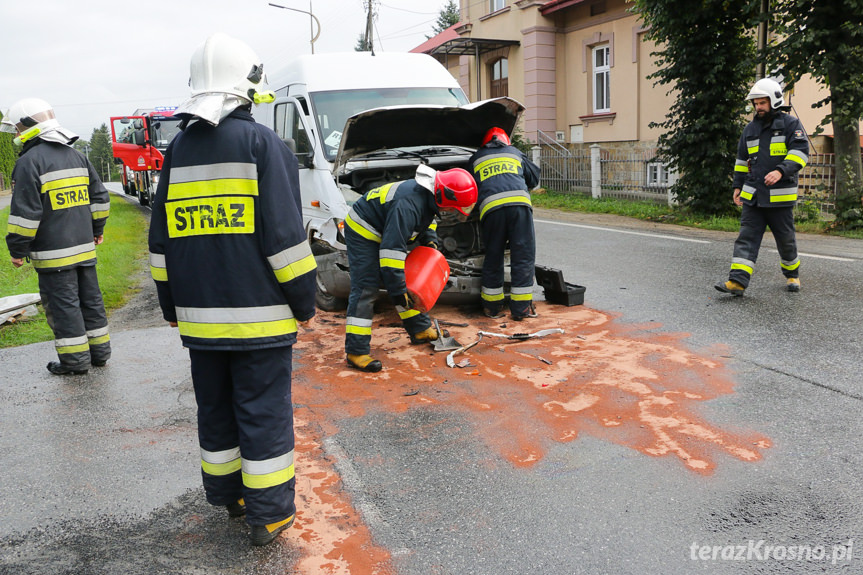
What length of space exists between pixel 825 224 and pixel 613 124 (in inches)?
403

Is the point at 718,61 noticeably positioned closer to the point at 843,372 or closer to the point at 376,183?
the point at 376,183

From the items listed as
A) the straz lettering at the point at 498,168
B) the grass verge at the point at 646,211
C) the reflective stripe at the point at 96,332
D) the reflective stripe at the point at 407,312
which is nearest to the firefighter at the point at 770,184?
the straz lettering at the point at 498,168

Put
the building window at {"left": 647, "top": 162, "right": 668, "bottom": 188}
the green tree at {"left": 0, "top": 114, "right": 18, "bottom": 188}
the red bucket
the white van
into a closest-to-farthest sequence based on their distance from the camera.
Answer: the red bucket
the white van
the building window at {"left": 647, "top": 162, "right": 668, "bottom": 188}
the green tree at {"left": 0, "top": 114, "right": 18, "bottom": 188}

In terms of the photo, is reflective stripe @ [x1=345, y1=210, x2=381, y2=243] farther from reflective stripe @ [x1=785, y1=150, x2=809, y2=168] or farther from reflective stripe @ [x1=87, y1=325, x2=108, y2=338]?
reflective stripe @ [x1=785, y1=150, x2=809, y2=168]

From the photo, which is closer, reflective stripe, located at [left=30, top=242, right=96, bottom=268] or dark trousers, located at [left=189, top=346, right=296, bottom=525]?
dark trousers, located at [left=189, top=346, right=296, bottom=525]

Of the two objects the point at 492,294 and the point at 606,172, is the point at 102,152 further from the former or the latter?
the point at 492,294

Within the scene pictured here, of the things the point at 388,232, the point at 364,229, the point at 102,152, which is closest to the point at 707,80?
the point at 364,229

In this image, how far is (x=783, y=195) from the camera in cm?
706

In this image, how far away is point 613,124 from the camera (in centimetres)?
2134

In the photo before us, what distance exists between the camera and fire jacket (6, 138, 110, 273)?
17.3ft

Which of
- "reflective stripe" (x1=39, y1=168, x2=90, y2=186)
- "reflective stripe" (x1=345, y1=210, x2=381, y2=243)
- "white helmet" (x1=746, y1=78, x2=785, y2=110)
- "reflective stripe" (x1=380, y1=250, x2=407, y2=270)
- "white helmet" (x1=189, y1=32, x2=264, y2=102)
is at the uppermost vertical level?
"white helmet" (x1=746, y1=78, x2=785, y2=110)

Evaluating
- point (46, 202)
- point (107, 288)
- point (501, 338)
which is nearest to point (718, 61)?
point (501, 338)

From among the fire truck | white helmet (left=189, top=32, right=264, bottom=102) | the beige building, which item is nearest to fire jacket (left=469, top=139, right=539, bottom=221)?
white helmet (left=189, top=32, right=264, bottom=102)

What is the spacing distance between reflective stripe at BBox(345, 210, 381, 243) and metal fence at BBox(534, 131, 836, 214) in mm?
10518
